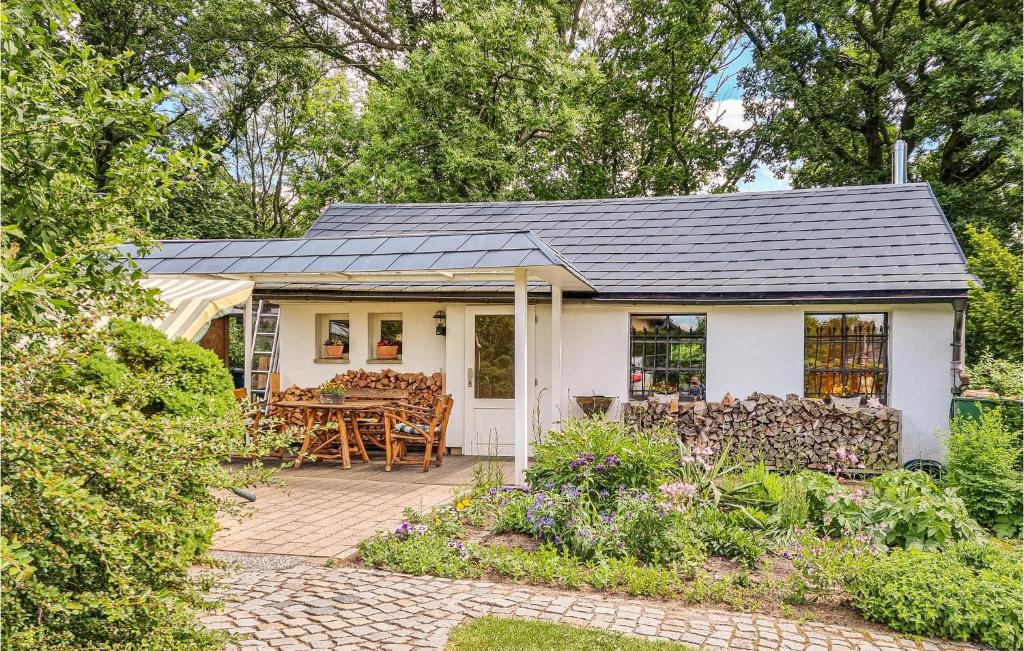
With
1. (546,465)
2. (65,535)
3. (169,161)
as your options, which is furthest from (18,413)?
(546,465)

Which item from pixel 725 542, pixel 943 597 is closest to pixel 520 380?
pixel 725 542

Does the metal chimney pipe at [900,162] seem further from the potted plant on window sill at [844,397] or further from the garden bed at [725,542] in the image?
the garden bed at [725,542]

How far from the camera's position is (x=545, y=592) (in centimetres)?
491

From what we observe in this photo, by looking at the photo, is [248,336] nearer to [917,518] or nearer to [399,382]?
[399,382]

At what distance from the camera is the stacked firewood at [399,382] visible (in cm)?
1103

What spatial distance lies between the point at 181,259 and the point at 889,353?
965cm

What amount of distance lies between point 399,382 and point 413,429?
1393mm

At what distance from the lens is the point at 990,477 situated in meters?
6.39

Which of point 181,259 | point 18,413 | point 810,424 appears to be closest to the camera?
point 18,413

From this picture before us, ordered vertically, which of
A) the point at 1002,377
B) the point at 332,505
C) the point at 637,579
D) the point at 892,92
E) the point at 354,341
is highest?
the point at 892,92

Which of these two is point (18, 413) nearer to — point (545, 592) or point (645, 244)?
point (545, 592)

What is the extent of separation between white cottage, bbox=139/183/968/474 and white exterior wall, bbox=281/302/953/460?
0.07 feet

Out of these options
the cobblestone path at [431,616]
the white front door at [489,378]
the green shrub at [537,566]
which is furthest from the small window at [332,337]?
the green shrub at [537,566]

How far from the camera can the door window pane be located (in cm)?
1095
